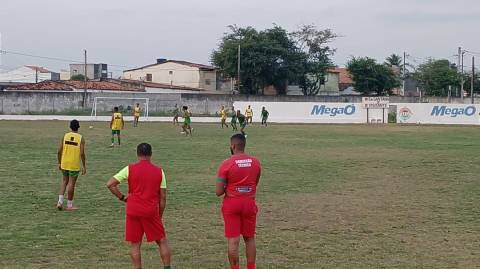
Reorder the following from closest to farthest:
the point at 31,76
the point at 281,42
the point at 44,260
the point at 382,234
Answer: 1. the point at 44,260
2. the point at 382,234
3. the point at 281,42
4. the point at 31,76

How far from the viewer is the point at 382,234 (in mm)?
10320

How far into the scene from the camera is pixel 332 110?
59.8m

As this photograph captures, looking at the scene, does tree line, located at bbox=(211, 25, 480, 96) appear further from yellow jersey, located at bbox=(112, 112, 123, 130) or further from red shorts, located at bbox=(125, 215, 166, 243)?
red shorts, located at bbox=(125, 215, 166, 243)

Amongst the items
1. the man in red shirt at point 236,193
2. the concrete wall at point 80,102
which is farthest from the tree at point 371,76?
the man in red shirt at point 236,193

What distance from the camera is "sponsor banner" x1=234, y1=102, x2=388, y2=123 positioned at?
195 ft

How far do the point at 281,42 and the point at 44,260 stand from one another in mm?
75787

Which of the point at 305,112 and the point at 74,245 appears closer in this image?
the point at 74,245

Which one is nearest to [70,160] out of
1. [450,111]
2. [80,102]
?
[450,111]

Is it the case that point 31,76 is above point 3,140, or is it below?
above

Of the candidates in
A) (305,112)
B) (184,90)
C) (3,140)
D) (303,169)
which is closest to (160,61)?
(184,90)

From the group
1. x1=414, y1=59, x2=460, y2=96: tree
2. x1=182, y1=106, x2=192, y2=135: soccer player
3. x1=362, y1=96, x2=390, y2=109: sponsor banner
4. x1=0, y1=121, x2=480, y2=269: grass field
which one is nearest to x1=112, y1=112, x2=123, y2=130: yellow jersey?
x1=0, y1=121, x2=480, y2=269: grass field

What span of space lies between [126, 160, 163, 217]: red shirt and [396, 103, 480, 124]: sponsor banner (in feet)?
177

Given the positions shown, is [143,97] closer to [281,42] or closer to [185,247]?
[281,42]

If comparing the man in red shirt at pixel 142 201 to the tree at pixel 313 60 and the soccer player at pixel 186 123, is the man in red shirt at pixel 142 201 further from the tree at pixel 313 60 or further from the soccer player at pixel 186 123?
the tree at pixel 313 60
